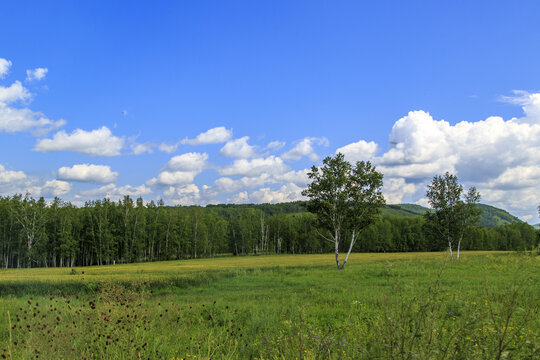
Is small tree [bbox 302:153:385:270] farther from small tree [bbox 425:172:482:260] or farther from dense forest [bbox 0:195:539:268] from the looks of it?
small tree [bbox 425:172:482:260]

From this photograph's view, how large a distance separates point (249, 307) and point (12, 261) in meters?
87.0

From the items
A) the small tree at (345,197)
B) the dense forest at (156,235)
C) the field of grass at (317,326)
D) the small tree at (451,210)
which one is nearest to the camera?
the field of grass at (317,326)

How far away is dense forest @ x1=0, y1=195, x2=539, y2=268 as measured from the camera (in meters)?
71.0

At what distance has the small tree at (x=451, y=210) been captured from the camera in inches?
1607

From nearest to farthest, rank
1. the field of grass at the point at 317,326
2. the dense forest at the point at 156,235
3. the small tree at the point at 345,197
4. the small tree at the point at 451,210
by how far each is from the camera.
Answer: the field of grass at the point at 317,326
the small tree at the point at 345,197
the small tree at the point at 451,210
the dense forest at the point at 156,235

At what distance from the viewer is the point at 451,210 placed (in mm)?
40906

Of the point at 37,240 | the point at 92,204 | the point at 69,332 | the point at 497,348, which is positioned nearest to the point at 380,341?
the point at 497,348

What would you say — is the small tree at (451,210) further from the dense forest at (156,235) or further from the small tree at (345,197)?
the small tree at (345,197)

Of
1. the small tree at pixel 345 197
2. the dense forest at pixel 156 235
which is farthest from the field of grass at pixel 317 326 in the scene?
the dense forest at pixel 156 235

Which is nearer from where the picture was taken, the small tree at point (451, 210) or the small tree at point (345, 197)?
the small tree at point (345, 197)

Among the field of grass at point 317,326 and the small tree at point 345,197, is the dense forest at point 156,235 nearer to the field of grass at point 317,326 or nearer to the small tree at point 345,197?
the small tree at point 345,197

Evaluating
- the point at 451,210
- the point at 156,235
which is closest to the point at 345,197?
the point at 451,210

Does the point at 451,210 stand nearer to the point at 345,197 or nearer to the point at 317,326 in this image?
the point at 345,197

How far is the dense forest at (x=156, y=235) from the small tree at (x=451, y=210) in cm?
238
